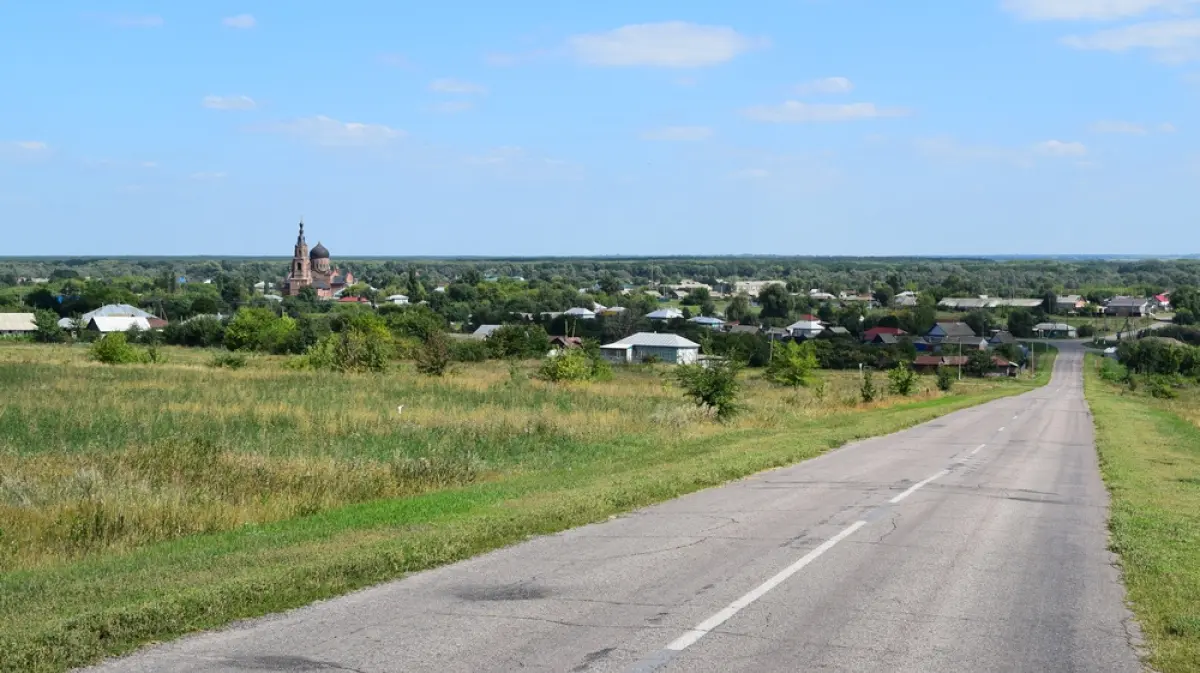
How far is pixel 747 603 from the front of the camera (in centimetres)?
1016

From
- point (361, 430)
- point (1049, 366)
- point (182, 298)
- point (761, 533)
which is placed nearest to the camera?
point (761, 533)

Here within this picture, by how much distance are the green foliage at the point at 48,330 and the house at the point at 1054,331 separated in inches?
4778

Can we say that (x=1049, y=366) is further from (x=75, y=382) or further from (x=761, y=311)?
(x=75, y=382)

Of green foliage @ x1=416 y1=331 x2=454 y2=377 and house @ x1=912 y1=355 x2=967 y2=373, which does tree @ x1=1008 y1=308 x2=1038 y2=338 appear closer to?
house @ x1=912 y1=355 x2=967 y2=373

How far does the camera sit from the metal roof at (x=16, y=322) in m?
119

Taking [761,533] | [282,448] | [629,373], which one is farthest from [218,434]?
[629,373]

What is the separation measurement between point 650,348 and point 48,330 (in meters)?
57.4

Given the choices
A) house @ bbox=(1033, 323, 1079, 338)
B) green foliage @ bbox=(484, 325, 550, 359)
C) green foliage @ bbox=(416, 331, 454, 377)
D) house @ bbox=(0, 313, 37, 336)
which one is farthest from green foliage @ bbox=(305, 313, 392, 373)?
house @ bbox=(1033, 323, 1079, 338)

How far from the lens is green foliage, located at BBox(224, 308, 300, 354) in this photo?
313 feet

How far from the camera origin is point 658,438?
29.7 m

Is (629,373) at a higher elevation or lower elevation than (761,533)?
lower

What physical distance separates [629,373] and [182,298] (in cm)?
10994

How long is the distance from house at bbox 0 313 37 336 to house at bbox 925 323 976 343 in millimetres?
96448

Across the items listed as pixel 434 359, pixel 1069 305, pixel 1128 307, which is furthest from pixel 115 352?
pixel 1069 305
